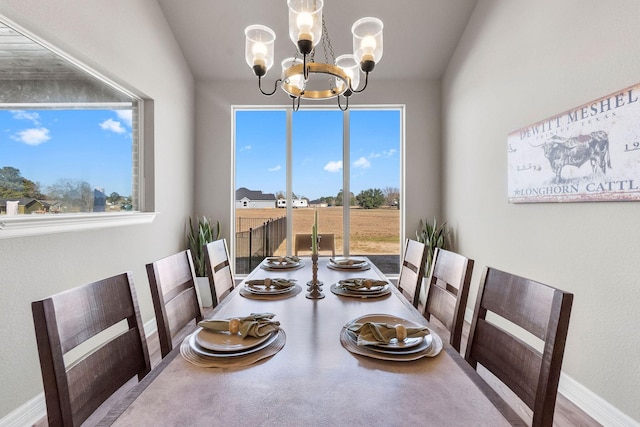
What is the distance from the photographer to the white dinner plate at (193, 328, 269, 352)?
830 mm

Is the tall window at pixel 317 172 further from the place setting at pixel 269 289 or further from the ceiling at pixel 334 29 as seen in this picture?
the place setting at pixel 269 289

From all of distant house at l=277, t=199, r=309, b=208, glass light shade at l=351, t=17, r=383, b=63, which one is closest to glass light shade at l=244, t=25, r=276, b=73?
glass light shade at l=351, t=17, r=383, b=63

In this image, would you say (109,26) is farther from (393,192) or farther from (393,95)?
(393,192)

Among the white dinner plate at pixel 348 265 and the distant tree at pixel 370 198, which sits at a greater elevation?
the distant tree at pixel 370 198

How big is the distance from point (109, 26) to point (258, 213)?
2.20 meters

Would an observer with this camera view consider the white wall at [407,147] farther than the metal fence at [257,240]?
No

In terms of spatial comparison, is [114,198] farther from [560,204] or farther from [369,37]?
[560,204]

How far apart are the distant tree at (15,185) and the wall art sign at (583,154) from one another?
2984 mm

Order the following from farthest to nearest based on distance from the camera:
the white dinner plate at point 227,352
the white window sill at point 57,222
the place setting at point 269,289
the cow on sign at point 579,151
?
the cow on sign at point 579,151
the white window sill at point 57,222
the place setting at point 269,289
the white dinner plate at point 227,352

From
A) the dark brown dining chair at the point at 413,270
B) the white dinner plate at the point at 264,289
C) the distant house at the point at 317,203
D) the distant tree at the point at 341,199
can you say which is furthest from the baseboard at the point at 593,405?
the distant house at the point at 317,203

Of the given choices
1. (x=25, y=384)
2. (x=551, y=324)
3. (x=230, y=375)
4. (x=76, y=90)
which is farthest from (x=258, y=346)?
(x=76, y=90)

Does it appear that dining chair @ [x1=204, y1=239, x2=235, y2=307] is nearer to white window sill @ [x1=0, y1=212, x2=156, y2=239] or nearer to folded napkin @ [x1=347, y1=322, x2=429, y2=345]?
white window sill @ [x1=0, y1=212, x2=156, y2=239]

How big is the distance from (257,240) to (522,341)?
327cm

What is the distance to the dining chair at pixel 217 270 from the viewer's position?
1.71 metres
